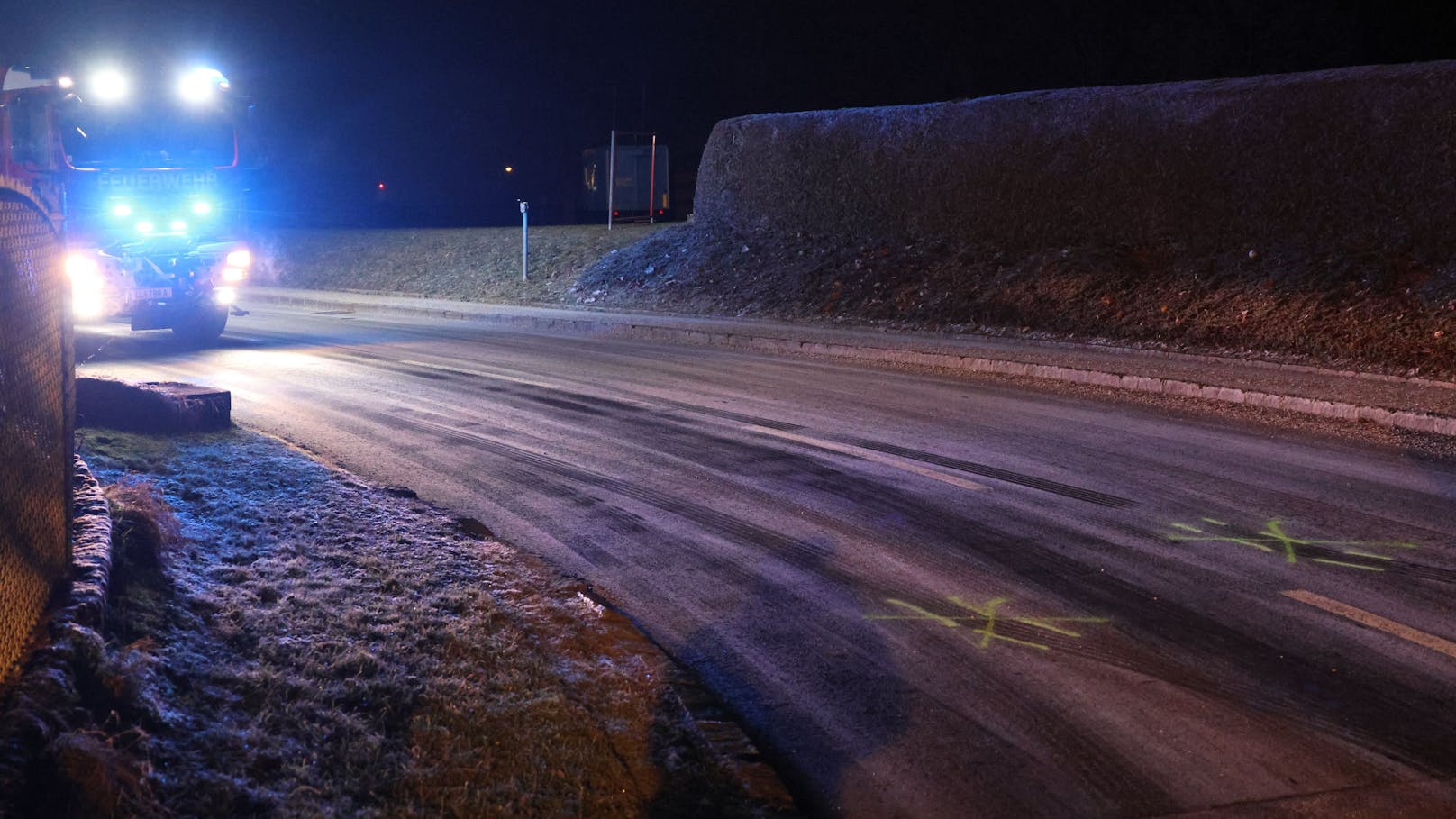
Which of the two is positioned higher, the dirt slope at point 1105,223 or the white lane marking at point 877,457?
the dirt slope at point 1105,223

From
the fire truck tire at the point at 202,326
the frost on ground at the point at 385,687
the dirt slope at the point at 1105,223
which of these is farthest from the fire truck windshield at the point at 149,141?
the frost on ground at the point at 385,687

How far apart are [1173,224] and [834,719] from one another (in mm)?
14576

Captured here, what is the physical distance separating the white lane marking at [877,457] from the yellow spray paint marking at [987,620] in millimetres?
2397

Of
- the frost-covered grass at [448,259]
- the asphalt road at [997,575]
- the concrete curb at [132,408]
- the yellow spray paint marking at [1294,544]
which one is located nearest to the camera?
the asphalt road at [997,575]

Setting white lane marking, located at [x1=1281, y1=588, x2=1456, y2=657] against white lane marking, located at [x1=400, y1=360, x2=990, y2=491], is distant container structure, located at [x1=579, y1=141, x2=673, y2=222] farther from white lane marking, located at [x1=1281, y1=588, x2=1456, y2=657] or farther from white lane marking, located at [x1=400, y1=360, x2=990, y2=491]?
white lane marking, located at [x1=1281, y1=588, x2=1456, y2=657]

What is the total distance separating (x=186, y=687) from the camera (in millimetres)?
4152

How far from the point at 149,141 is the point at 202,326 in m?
3.19

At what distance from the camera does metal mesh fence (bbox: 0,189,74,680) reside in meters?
3.61

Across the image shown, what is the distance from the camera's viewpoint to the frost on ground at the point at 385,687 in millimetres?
3664

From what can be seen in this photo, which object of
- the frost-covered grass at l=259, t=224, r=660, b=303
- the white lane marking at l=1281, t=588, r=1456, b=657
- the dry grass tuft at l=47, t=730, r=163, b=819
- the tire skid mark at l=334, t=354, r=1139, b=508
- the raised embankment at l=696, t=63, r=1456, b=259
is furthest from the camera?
the frost-covered grass at l=259, t=224, r=660, b=303

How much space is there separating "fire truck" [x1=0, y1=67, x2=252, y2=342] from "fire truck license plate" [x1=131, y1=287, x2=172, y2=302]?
0.01 metres

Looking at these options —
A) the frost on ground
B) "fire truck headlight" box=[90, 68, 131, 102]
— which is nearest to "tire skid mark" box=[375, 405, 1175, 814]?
the frost on ground

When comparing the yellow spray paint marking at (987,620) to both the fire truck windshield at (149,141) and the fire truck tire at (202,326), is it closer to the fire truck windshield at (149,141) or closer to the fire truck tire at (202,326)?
the fire truck windshield at (149,141)

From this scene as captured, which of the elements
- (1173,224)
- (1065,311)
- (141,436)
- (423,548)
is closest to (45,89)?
(141,436)
